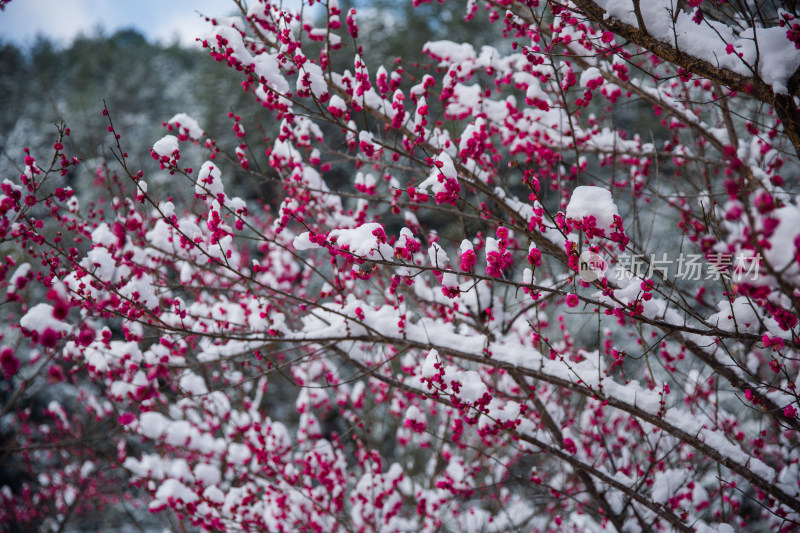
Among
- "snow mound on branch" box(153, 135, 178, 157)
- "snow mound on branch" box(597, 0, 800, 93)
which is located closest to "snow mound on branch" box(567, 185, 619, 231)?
"snow mound on branch" box(597, 0, 800, 93)

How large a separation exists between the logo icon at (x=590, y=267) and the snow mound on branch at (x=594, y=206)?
0.17 metres

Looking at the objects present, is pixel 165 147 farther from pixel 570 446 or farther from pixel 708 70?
pixel 570 446

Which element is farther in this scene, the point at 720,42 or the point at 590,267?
the point at 720,42

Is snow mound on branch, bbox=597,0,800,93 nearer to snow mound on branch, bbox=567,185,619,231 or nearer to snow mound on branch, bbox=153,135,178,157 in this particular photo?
snow mound on branch, bbox=567,185,619,231

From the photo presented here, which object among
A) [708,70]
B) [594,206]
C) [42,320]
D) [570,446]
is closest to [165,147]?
[42,320]

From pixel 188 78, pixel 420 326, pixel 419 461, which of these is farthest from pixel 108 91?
pixel 420 326

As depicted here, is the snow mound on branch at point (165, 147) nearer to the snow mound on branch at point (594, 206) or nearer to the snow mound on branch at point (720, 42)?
the snow mound on branch at point (594, 206)

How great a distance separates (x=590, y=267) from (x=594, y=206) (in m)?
0.26

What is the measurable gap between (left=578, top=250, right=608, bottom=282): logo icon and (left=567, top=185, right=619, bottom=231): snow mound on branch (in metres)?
0.17

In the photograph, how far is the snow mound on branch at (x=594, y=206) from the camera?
5.31 ft

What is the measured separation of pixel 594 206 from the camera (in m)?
1.65

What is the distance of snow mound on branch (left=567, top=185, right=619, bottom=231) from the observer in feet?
5.31

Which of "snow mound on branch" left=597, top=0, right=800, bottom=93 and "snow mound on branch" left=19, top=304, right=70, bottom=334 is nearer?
"snow mound on branch" left=19, top=304, right=70, bottom=334

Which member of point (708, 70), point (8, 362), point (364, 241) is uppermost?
point (708, 70)
